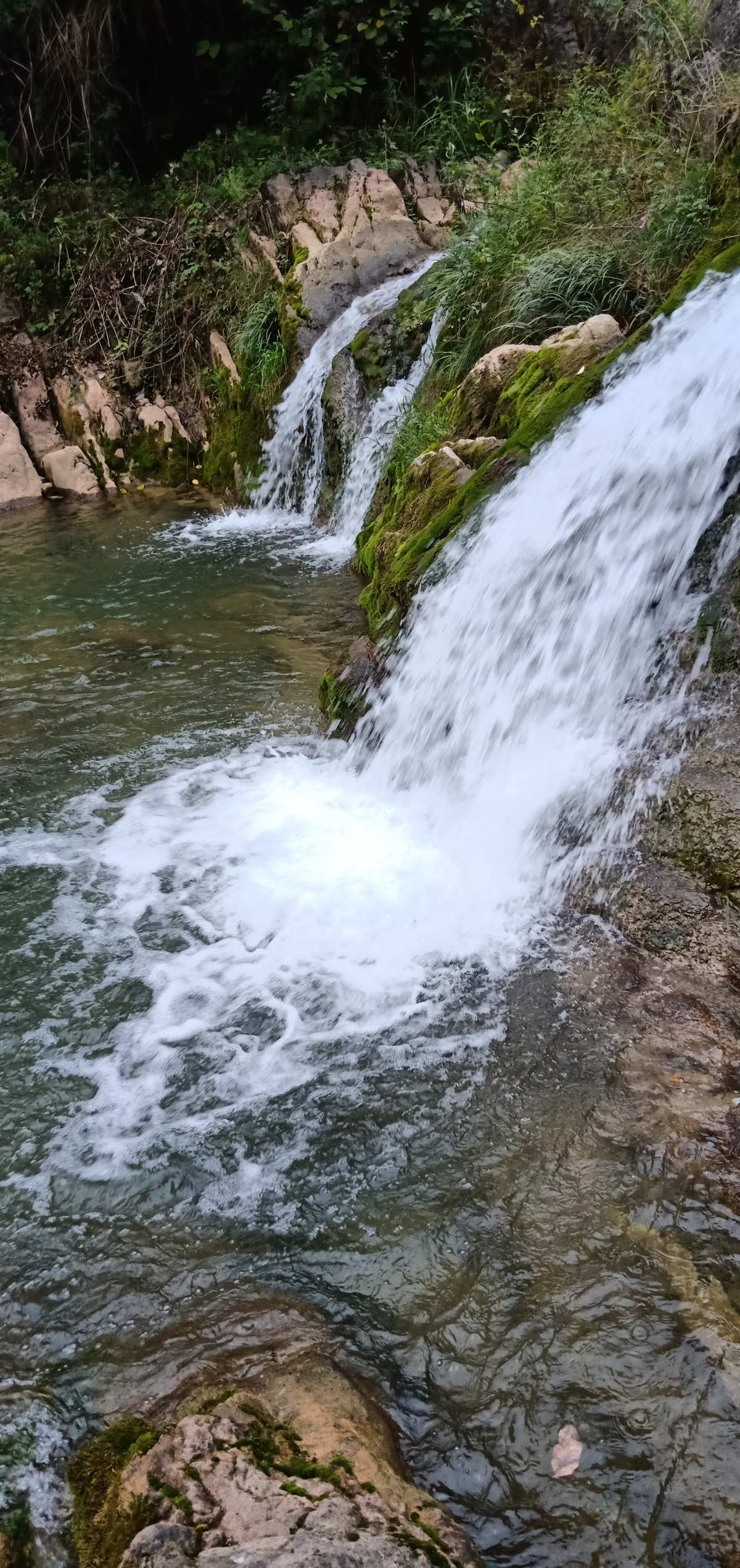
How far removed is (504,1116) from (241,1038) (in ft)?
3.02

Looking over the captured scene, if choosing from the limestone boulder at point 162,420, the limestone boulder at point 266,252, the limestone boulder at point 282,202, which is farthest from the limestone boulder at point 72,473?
the limestone boulder at point 282,202

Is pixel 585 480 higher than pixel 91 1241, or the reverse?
pixel 585 480

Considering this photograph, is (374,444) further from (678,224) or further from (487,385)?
(678,224)

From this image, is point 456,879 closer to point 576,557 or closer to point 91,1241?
point 576,557

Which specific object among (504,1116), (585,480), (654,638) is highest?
(585,480)

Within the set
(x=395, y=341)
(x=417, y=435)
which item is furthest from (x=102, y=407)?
(x=417, y=435)

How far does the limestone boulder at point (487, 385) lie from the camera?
6.08 metres

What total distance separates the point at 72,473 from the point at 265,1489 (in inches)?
425

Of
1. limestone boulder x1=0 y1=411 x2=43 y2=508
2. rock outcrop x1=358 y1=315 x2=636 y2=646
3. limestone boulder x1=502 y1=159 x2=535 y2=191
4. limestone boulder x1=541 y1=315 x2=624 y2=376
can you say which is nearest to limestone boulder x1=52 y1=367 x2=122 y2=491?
limestone boulder x1=0 y1=411 x2=43 y2=508

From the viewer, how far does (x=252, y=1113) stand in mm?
2910

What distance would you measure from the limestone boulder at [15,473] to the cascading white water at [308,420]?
115 inches

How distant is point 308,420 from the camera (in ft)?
29.4

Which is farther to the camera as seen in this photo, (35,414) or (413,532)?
(35,414)

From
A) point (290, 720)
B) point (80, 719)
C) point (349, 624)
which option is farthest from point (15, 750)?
point (349, 624)
